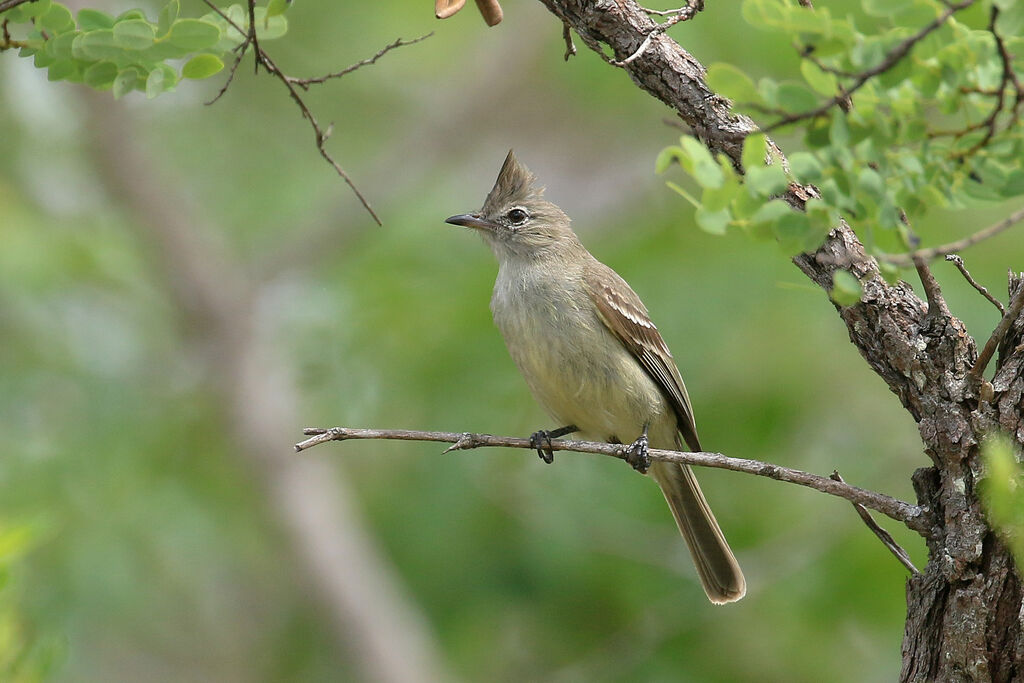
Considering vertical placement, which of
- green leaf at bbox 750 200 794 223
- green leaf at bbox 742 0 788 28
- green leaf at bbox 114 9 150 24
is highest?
green leaf at bbox 742 0 788 28

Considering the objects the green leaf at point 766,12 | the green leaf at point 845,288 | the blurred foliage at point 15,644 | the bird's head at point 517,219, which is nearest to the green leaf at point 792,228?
the green leaf at point 845,288

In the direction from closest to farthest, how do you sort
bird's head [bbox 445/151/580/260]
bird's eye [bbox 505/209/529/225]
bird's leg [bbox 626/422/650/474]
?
bird's leg [bbox 626/422/650/474] < bird's head [bbox 445/151/580/260] < bird's eye [bbox 505/209/529/225]

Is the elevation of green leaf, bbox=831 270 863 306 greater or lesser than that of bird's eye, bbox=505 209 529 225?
lesser

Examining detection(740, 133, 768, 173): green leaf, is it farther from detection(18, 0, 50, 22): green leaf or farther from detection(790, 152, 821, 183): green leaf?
detection(18, 0, 50, 22): green leaf

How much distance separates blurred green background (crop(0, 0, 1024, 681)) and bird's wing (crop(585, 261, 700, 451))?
40.0 inches

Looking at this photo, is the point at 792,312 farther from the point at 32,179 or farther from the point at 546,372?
the point at 32,179

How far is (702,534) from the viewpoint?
5.61 meters

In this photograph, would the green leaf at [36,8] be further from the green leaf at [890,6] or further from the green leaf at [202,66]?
the green leaf at [890,6]

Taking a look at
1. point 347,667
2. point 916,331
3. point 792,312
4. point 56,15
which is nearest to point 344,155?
A: point 347,667

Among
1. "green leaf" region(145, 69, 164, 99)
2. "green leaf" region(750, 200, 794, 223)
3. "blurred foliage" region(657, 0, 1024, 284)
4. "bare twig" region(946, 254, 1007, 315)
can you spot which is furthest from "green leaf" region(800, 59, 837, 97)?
"green leaf" region(145, 69, 164, 99)

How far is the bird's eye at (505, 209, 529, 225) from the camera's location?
617cm

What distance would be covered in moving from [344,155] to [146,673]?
554cm

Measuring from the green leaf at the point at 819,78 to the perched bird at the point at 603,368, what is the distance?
3.08 meters

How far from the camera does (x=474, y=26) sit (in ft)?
38.6
